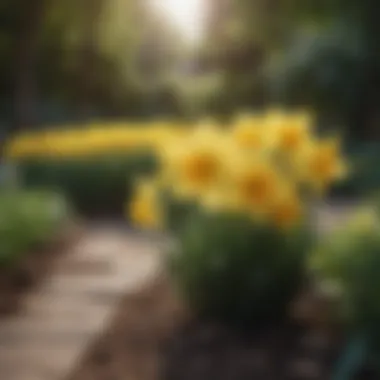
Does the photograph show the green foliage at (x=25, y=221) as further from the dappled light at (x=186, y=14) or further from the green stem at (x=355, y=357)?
the green stem at (x=355, y=357)

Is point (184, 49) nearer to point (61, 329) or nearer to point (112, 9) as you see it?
point (112, 9)

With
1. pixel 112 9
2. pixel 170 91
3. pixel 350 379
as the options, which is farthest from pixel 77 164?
pixel 350 379

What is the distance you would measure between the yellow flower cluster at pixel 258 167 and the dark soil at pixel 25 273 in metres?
0.87

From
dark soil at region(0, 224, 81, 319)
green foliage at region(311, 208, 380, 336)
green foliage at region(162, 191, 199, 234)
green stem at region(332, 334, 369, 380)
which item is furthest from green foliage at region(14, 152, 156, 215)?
green stem at region(332, 334, 369, 380)

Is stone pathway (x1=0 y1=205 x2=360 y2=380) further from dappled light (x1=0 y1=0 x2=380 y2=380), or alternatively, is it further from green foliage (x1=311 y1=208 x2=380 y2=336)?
green foliage (x1=311 y1=208 x2=380 y2=336)

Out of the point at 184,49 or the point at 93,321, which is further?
the point at 184,49

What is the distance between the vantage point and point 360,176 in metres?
4.77

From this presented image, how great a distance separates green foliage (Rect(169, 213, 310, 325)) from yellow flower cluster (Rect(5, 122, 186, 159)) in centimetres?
270

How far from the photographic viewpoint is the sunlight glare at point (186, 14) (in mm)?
3758

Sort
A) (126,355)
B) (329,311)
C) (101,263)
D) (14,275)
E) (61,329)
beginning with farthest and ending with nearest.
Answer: (101,263), (14,275), (61,329), (126,355), (329,311)

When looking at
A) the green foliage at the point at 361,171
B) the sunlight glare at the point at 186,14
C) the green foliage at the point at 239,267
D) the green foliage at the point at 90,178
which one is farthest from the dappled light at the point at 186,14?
the green foliage at the point at 239,267

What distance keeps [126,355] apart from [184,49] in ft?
9.23

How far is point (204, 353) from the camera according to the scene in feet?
6.58

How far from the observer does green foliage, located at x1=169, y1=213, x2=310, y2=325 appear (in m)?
2.03
